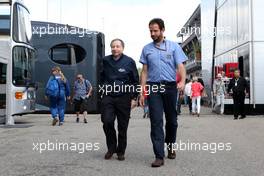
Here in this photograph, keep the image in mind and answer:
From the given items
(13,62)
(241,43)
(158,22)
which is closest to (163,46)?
(158,22)

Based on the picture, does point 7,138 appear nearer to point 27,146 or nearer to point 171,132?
point 27,146

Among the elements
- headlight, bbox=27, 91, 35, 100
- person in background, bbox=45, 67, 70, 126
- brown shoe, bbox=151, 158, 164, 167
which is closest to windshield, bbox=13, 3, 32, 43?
person in background, bbox=45, 67, 70, 126

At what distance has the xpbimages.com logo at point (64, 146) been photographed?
29.7 feet

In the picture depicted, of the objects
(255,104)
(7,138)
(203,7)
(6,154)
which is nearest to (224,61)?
(255,104)

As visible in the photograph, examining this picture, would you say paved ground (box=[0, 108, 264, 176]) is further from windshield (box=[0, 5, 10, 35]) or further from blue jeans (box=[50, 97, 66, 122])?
windshield (box=[0, 5, 10, 35])

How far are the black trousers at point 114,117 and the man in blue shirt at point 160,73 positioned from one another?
454 mm

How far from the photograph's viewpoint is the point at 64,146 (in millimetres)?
9523

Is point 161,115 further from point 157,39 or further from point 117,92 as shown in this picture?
point 157,39

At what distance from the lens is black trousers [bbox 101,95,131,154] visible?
25.7ft

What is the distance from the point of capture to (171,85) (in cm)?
745

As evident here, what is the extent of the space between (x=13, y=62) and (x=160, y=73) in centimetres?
858

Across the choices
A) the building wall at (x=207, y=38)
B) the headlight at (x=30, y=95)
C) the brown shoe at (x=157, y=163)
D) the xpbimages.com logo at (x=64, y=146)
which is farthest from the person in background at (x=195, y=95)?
the brown shoe at (x=157, y=163)

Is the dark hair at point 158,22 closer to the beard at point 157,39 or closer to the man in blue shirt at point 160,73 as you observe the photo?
the man in blue shirt at point 160,73

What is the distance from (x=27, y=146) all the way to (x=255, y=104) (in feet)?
39.1
